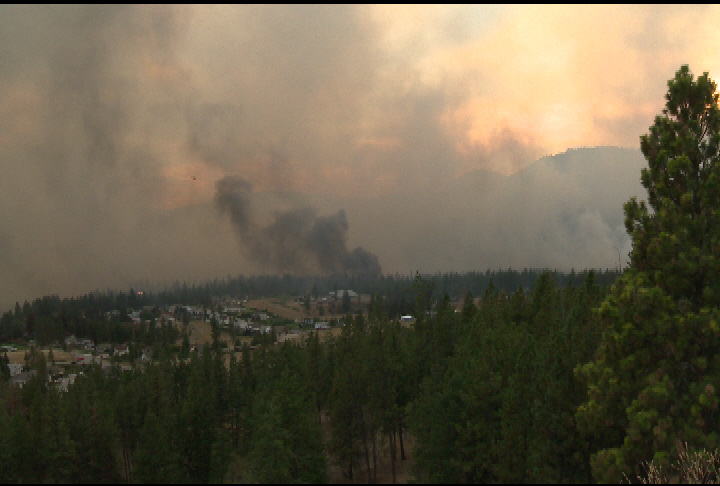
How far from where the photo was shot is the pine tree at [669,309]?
43.2 feet

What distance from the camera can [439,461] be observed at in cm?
2184

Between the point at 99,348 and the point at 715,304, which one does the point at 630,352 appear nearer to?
the point at 715,304

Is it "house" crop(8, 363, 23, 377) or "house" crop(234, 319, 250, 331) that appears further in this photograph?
"house" crop(234, 319, 250, 331)

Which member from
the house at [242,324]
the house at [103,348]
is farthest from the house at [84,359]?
the house at [242,324]

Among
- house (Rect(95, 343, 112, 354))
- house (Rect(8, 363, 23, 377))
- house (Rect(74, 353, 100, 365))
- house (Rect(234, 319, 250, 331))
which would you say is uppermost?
house (Rect(8, 363, 23, 377))

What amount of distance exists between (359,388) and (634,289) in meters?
21.6

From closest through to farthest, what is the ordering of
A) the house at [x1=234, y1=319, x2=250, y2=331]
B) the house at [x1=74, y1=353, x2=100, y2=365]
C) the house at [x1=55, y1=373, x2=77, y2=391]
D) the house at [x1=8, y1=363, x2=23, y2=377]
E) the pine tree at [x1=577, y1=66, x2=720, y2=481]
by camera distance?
the pine tree at [x1=577, y1=66, x2=720, y2=481]
the house at [x1=55, y1=373, x2=77, y2=391]
the house at [x1=8, y1=363, x2=23, y2=377]
the house at [x1=74, y1=353, x2=100, y2=365]
the house at [x1=234, y1=319, x2=250, y2=331]

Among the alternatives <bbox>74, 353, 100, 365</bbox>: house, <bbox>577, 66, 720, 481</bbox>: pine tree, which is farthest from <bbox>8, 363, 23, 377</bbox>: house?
<bbox>577, 66, 720, 481</bbox>: pine tree

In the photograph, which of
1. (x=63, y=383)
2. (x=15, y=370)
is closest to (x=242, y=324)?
(x=15, y=370)

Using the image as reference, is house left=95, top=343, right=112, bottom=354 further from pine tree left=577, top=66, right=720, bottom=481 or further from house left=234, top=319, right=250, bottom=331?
pine tree left=577, top=66, right=720, bottom=481

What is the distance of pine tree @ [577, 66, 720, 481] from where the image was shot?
1316 cm

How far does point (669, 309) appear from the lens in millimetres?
13500

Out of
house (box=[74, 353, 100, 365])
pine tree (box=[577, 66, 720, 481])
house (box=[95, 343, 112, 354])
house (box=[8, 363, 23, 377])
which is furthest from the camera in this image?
house (box=[95, 343, 112, 354])

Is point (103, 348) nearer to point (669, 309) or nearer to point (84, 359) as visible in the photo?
point (84, 359)
